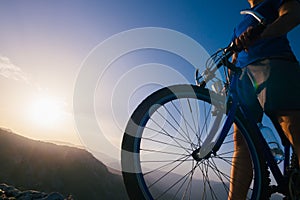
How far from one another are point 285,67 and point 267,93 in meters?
0.32

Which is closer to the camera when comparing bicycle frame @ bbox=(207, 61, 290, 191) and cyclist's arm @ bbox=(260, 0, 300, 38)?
cyclist's arm @ bbox=(260, 0, 300, 38)

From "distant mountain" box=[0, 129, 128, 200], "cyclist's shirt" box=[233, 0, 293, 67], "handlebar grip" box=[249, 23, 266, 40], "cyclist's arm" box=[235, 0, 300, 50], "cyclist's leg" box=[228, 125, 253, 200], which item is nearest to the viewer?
"handlebar grip" box=[249, 23, 266, 40]

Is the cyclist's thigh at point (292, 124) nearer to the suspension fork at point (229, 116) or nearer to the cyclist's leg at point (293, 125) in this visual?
the cyclist's leg at point (293, 125)

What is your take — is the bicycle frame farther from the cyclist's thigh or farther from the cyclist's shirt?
the cyclist's shirt

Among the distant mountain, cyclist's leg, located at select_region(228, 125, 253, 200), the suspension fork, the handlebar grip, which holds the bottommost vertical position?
cyclist's leg, located at select_region(228, 125, 253, 200)

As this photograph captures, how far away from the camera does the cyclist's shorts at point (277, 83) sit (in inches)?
92.5

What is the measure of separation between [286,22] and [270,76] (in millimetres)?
530

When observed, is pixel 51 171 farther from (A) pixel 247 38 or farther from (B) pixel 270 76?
(A) pixel 247 38

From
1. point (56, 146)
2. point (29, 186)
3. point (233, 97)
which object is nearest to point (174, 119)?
point (233, 97)

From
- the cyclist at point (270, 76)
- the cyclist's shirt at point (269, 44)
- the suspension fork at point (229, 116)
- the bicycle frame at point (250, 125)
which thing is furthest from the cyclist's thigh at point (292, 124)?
the cyclist's shirt at point (269, 44)

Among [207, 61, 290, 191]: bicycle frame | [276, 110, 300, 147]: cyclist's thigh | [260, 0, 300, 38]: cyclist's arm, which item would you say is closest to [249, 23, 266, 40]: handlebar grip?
[260, 0, 300, 38]: cyclist's arm

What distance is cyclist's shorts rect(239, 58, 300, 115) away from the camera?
2.35m

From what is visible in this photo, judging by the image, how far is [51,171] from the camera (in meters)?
96.7

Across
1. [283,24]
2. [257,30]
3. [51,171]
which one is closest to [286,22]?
[283,24]
